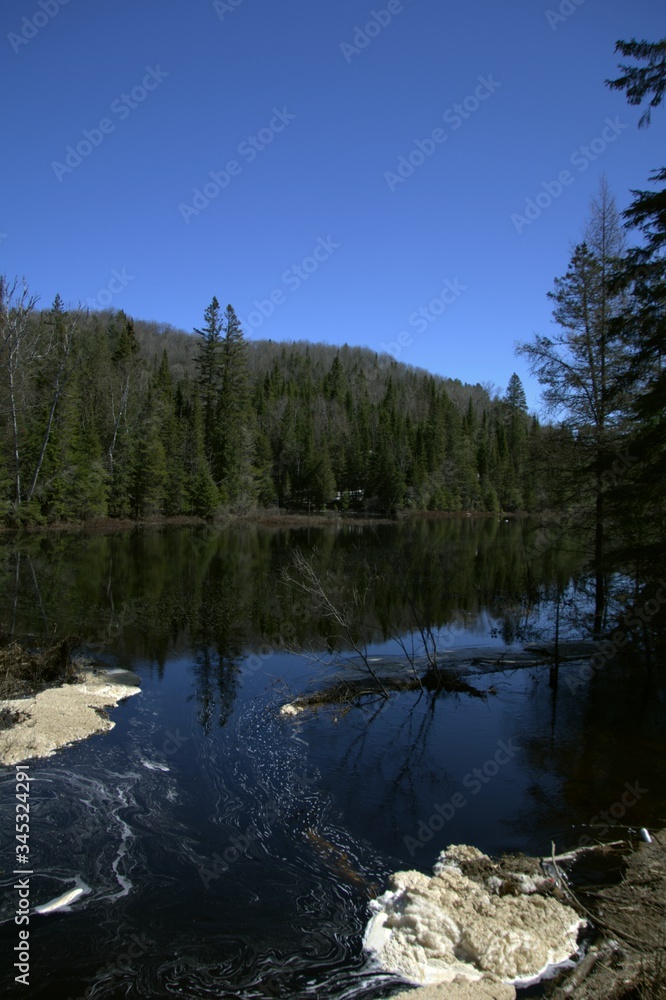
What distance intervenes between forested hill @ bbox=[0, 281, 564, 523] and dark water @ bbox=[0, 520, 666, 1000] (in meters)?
8.16

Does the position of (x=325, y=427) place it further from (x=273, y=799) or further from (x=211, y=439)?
(x=273, y=799)

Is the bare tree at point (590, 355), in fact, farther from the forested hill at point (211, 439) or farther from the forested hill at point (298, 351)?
the forested hill at point (298, 351)

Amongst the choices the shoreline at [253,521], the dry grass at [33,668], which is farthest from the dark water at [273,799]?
the shoreline at [253,521]

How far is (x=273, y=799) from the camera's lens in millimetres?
9109

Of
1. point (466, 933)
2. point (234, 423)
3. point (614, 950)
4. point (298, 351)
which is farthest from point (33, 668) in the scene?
point (298, 351)

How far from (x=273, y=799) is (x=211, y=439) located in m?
56.7

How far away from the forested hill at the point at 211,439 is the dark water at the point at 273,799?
816 cm

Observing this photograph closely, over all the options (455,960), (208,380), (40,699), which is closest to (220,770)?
(40,699)

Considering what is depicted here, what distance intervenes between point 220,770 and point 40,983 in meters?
4.59

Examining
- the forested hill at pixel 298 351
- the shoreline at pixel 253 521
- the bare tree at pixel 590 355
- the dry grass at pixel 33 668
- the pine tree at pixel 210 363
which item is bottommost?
the dry grass at pixel 33 668

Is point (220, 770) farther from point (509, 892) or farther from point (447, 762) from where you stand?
point (509, 892)

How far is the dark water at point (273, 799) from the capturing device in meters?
5.97

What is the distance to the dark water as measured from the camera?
5.97 meters

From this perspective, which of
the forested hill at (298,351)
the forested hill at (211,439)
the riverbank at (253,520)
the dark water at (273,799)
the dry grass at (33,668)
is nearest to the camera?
the dark water at (273,799)
